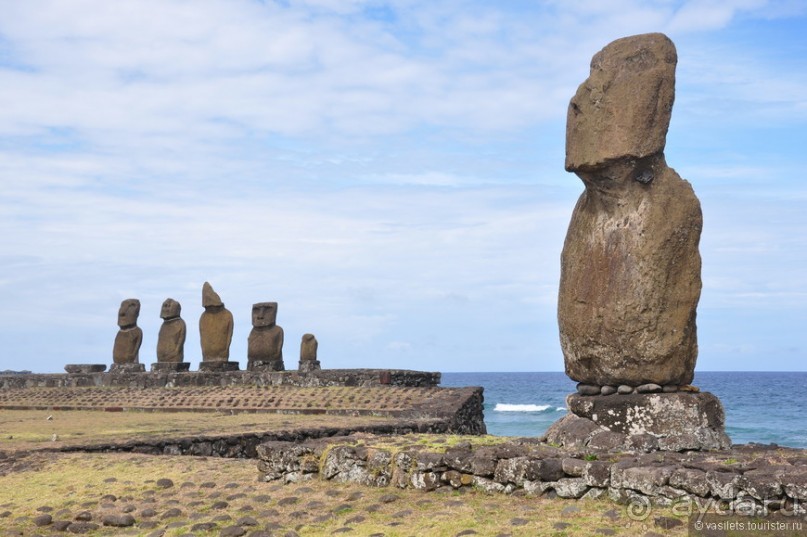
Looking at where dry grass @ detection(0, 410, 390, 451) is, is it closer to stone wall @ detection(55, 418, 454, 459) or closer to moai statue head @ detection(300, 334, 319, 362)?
stone wall @ detection(55, 418, 454, 459)

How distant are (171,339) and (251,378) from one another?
5.08 metres

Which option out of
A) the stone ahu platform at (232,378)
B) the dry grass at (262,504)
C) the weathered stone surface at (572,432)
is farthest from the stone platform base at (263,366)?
the weathered stone surface at (572,432)

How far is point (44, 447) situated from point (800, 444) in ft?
123

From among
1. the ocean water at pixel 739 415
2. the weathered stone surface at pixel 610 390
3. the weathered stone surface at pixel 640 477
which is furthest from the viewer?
the ocean water at pixel 739 415

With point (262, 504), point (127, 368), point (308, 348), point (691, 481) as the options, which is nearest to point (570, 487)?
point (691, 481)

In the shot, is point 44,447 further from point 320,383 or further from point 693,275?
point 320,383

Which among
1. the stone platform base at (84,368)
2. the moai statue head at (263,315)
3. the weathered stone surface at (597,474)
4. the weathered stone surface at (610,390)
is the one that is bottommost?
the weathered stone surface at (597,474)

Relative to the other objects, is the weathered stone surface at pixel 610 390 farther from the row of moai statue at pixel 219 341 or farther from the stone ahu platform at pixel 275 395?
the row of moai statue at pixel 219 341

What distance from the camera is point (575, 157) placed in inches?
391

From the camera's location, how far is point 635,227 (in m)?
9.72

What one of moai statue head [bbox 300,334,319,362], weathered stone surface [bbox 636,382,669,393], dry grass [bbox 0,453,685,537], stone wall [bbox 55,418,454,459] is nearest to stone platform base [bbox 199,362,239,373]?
moai statue head [bbox 300,334,319,362]

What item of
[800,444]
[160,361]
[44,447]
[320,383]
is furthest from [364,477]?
[800,444]

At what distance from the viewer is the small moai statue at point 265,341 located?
31.3 m

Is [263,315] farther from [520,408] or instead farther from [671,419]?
[520,408]
